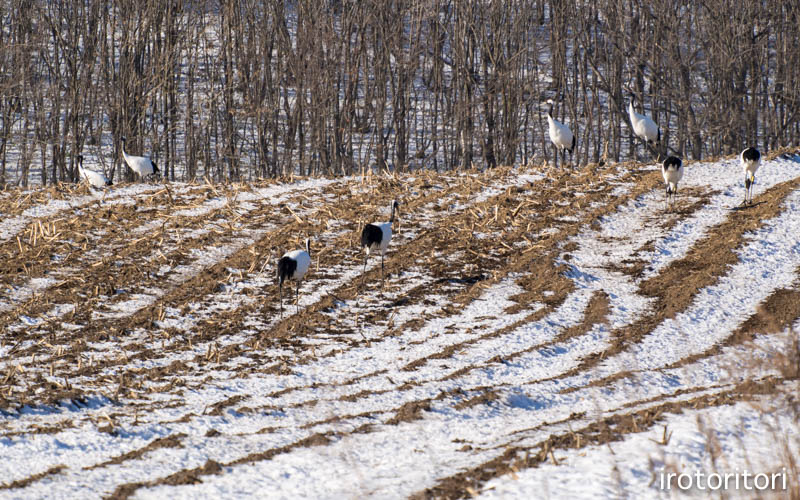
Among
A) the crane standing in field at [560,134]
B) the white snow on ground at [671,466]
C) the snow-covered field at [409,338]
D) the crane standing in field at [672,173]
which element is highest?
the crane standing in field at [560,134]

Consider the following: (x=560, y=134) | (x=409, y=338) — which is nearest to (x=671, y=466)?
(x=409, y=338)

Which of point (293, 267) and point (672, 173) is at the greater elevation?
point (672, 173)

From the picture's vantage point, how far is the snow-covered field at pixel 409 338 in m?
5.59

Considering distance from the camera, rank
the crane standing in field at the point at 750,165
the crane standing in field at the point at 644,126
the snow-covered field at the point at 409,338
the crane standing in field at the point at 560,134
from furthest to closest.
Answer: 1. the crane standing in field at the point at 644,126
2. the crane standing in field at the point at 560,134
3. the crane standing in field at the point at 750,165
4. the snow-covered field at the point at 409,338

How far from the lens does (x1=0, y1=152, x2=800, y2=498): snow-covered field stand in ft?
18.3

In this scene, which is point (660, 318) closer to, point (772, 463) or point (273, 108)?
point (772, 463)

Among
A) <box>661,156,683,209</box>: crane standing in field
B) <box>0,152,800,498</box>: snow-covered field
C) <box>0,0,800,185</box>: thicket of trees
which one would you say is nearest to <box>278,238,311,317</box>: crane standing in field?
<box>0,152,800,498</box>: snow-covered field

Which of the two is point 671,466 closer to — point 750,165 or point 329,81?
point 750,165

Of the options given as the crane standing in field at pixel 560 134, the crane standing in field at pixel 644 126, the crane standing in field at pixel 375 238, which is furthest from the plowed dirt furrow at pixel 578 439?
the crane standing in field at pixel 644 126

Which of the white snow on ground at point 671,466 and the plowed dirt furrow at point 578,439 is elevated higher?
the white snow on ground at point 671,466

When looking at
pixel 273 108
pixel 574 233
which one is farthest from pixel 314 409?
pixel 273 108

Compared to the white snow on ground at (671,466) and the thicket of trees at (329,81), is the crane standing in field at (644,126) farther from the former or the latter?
the white snow on ground at (671,466)

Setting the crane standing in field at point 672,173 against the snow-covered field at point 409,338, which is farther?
the crane standing in field at point 672,173

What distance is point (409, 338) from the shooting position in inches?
394
